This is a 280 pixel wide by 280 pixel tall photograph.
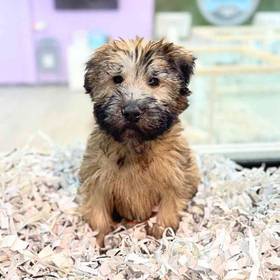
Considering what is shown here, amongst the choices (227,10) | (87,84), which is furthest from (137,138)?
(227,10)

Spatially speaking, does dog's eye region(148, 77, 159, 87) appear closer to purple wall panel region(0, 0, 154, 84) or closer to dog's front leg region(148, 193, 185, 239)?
dog's front leg region(148, 193, 185, 239)

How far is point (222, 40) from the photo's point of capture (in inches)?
147

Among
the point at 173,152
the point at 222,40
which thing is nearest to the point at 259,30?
the point at 222,40

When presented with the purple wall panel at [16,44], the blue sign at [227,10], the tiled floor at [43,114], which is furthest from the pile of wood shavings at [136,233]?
the blue sign at [227,10]

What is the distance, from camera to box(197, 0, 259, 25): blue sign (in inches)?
178

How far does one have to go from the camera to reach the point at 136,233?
4.50 feet

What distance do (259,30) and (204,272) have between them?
3407mm

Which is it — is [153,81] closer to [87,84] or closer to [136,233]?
[87,84]

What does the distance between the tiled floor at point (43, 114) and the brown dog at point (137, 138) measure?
1327 millimetres

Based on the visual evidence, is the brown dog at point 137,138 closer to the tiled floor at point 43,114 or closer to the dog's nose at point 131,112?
the dog's nose at point 131,112

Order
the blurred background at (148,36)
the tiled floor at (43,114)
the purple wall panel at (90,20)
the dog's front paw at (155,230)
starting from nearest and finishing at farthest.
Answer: the dog's front paw at (155,230)
the blurred background at (148,36)
the tiled floor at (43,114)
the purple wall panel at (90,20)

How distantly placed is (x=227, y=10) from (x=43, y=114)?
2026mm

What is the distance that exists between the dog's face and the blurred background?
0.74 metres

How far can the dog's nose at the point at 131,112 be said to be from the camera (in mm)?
1181
